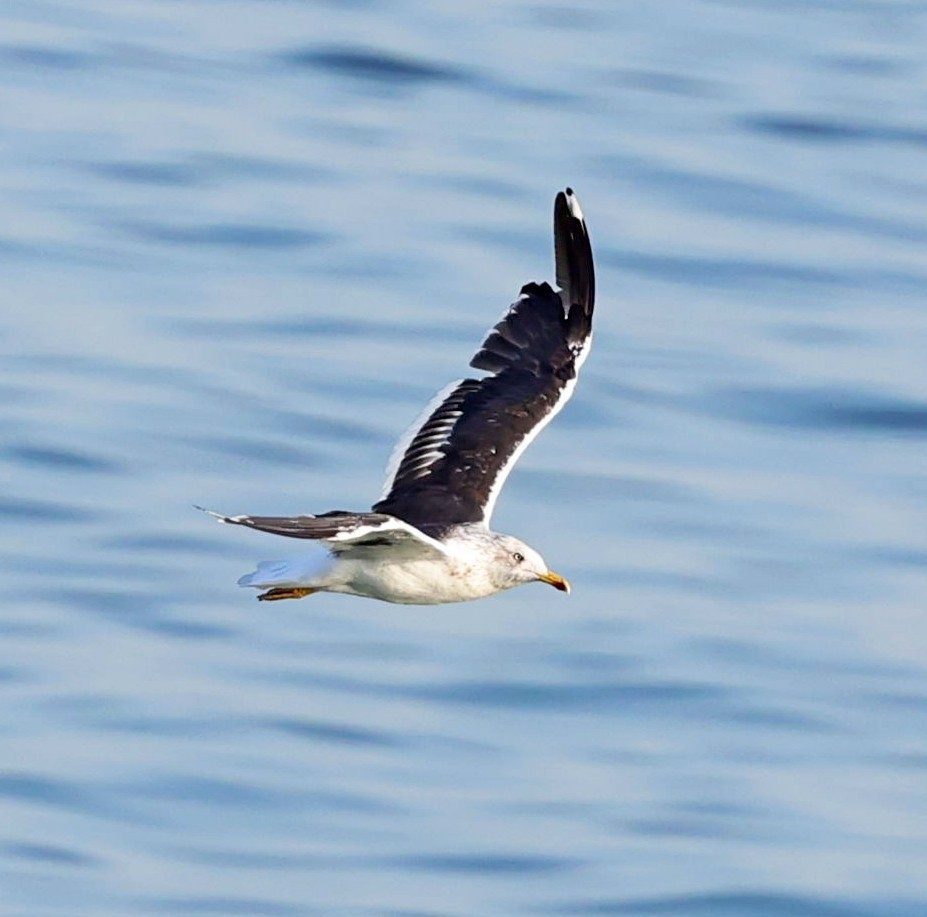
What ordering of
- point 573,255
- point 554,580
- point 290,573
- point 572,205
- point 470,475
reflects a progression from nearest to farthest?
point 290,573 → point 554,580 → point 470,475 → point 572,205 → point 573,255

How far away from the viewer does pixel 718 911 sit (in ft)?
47.0

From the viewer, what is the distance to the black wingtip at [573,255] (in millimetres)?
13773

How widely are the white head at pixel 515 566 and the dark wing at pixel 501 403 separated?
1.34 feet

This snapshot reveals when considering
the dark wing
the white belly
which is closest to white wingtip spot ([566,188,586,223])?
the dark wing

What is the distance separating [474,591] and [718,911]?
2886mm

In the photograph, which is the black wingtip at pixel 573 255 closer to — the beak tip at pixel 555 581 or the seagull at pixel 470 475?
the seagull at pixel 470 475

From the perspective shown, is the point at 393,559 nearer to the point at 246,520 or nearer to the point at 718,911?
the point at 246,520

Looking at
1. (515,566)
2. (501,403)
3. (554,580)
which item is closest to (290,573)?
(515,566)

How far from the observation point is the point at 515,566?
40.7 ft

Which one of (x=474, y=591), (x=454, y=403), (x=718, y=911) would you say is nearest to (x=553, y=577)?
(x=474, y=591)

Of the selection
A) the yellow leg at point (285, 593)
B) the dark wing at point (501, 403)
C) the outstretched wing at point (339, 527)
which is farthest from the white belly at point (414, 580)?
the outstretched wing at point (339, 527)

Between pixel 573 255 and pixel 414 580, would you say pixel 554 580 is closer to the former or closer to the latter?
pixel 414 580

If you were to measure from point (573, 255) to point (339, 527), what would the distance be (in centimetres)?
379

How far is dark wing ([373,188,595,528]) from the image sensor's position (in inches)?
519
